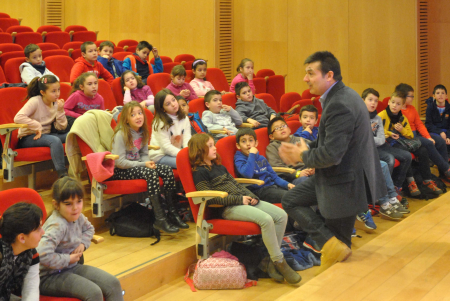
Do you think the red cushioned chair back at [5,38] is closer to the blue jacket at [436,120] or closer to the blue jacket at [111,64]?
the blue jacket at [111,64]

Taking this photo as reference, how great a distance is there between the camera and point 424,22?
566 centimetres

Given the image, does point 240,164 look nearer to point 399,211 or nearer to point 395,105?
point 399,211

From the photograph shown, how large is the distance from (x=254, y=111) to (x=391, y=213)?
1304mm

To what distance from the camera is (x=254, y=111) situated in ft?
13.6

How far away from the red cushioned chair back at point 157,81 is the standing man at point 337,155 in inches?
86.7

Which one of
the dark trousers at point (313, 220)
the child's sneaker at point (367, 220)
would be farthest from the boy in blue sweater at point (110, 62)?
the dark trousers at point (313, 220)

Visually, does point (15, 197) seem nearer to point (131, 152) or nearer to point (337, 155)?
point (131, 152)

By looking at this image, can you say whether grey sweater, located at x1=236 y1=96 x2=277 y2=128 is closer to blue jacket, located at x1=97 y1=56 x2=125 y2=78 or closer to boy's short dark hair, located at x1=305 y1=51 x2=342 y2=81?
blue jacket, located at x1=97 y1=56 x2=125 y2=78

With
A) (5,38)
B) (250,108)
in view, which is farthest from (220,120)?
(5,38)

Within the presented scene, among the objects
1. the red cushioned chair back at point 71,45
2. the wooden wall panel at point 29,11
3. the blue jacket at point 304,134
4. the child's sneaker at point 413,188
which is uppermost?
the wooden wall panel at point 29,11

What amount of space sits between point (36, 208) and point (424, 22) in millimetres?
5087

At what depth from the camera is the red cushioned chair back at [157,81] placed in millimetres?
4188

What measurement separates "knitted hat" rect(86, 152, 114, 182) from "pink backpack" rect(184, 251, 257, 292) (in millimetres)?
694

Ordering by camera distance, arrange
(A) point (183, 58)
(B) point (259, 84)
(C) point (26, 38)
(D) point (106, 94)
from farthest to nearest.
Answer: (A) point (183, 58)
(C) point (26, 38)
(B) point (259, 84)
(D) point (106, 94)
